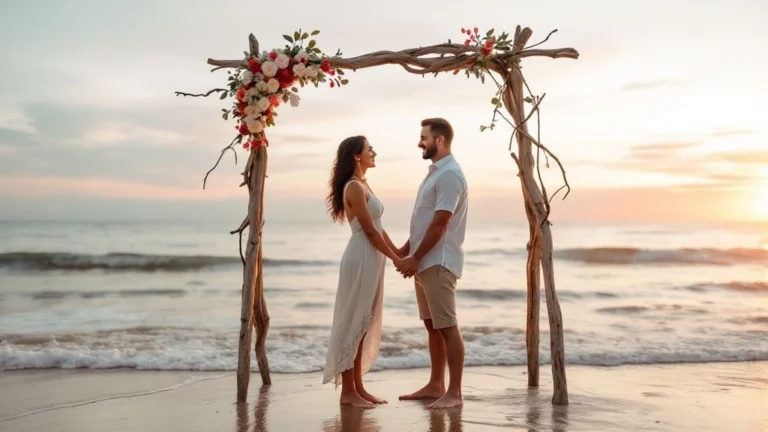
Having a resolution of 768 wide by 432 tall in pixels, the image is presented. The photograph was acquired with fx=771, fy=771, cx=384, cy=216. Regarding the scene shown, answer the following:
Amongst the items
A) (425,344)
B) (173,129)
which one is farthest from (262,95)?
(173,129)

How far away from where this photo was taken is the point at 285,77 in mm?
5441

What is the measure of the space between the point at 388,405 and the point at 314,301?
7291 millimetres

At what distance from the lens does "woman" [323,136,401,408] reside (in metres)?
5.04

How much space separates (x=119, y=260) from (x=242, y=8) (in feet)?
41.3

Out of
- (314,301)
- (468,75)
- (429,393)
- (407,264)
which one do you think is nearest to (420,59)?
(468,75)

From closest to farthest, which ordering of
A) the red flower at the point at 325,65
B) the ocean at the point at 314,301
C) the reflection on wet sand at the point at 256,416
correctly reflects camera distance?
the reflection on wet sand at the point at 256,416 → the red flower at the point at 325,65 → the ocean at the point at 314,301

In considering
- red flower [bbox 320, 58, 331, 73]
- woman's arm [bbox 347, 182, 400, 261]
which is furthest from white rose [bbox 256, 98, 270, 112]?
woman's arm [bbox 347, 182, 400, 261]

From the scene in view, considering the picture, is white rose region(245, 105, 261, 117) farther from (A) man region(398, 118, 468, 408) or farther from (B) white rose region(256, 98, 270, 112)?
(A) man region(398, 118, 468, 408)

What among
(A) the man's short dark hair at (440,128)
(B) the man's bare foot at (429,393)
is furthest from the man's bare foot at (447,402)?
(A) the man's short dark hair at (440,128)

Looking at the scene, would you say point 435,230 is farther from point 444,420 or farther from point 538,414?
point 538,414

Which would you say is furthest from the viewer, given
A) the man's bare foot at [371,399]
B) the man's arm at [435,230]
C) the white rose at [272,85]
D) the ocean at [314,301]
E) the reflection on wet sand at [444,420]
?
the ocean at [314,301]

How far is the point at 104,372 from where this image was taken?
266 inches

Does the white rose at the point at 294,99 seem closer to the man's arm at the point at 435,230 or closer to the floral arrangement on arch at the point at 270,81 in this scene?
the floral arrangement on arch at the point at 270,81

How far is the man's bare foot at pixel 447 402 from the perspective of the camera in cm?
508
